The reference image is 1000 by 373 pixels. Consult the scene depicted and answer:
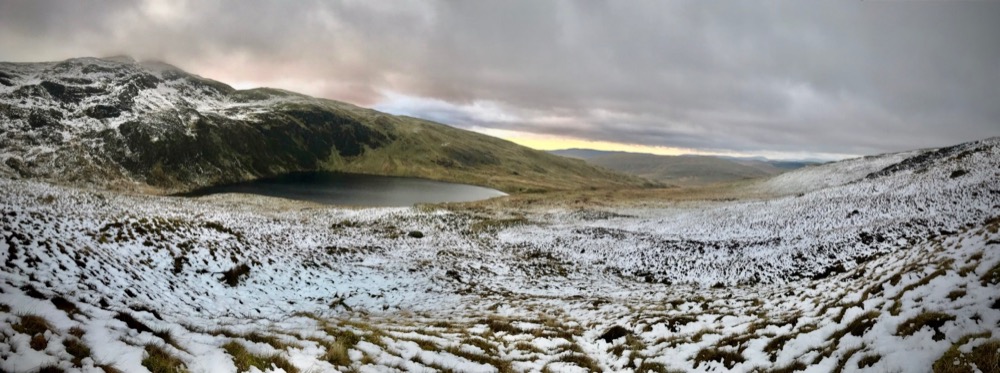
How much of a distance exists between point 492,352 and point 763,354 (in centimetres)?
626

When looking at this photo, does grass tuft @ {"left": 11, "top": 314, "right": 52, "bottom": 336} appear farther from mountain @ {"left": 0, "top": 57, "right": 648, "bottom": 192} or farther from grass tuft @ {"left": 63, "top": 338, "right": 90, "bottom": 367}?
mountain @ {"left": 0, "top": 57, "right": 648, "bottom": 192}

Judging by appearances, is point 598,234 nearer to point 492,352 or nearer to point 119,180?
point 492,352

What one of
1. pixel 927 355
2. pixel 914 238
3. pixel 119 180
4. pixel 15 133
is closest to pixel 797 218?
pixel 914 238

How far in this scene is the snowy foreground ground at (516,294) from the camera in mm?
6781

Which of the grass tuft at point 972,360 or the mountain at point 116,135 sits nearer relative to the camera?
the grass tuft at point 972,360

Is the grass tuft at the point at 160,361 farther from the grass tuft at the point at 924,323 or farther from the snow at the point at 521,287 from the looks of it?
the grass tuft at the point at 924,323

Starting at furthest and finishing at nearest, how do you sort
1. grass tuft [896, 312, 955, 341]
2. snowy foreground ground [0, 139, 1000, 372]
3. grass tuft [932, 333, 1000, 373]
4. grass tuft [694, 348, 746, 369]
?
grass tuft [694, 348, 746, 369]
grass tuft [896, 312, 955, 341]
snowy foreground ground [0, 139, 1000, 372]
grass tuft [932, 333, 1000, 373]

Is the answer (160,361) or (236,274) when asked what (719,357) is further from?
(236,274)

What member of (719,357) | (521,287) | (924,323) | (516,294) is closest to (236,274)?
(516,294)

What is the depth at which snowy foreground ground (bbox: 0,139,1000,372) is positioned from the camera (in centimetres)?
678

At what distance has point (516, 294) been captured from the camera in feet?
72.1

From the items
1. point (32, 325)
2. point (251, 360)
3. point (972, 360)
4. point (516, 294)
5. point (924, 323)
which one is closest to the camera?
point (972, 360)

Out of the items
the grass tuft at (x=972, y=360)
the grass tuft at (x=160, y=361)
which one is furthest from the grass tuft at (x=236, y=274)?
the grass tuft at (x=972, y=360)

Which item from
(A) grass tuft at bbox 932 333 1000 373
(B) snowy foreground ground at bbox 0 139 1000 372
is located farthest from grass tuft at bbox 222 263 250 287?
(A) grass tuft at bbox 932 333 1000 373
